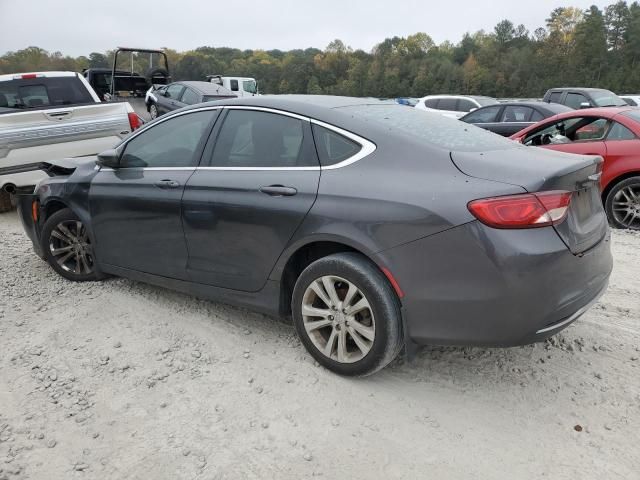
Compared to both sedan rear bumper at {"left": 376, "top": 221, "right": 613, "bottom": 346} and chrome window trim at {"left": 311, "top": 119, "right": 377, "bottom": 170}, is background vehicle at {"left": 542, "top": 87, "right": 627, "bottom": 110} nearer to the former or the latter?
chrome window trim at {"left": 311, "top": 119, "right": 377, "bottom": 170}

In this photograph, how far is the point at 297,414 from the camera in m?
2.79

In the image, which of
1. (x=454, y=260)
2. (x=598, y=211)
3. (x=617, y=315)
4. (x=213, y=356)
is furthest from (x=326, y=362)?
(x=617, y=315)

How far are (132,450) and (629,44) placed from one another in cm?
7733

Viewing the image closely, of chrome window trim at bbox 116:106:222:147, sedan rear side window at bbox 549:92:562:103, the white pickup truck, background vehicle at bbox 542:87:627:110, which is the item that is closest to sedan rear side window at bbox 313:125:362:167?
chrome window trim at bbox 116:106:222:147

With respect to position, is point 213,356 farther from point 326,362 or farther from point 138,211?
point 138,211

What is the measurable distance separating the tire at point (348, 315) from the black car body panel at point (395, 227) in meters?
0.10

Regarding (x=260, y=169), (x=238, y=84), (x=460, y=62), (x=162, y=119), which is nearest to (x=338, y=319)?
(x=260, y=169)

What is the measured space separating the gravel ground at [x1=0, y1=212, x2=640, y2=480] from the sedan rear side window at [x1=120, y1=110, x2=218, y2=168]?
3.68ft

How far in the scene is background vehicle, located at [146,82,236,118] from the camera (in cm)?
1345

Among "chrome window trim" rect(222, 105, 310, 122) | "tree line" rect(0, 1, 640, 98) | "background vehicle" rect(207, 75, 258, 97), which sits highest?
"tree line" rect(0, 1, 640, 98)

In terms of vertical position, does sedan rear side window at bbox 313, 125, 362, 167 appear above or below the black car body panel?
above

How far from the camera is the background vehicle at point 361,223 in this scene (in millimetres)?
2523

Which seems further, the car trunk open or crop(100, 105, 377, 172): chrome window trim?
crop(100, 105, 377, 172): chrome window trim

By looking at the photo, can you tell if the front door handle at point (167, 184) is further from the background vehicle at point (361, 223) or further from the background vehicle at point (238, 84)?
the background vehicle at point (238, 84)
